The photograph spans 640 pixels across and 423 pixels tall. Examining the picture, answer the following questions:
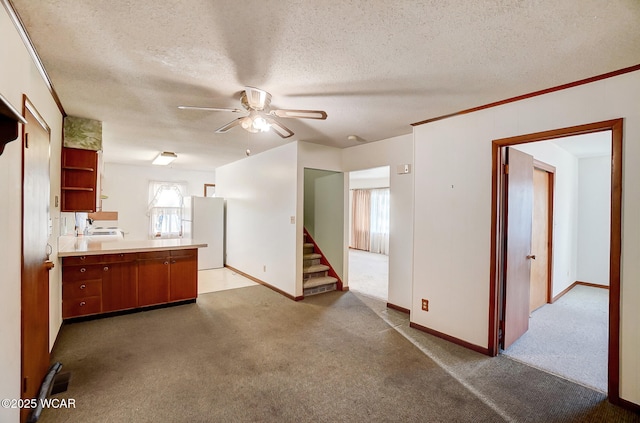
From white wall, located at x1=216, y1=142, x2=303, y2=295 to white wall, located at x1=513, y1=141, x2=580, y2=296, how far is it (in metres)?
3.62

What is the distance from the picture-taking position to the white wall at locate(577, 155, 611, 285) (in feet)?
16.3

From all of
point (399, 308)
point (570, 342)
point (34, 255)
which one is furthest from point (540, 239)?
point (34, 255)

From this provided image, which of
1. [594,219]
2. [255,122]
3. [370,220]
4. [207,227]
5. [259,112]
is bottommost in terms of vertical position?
[207,227]

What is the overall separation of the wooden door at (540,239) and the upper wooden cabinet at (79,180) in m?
5.53

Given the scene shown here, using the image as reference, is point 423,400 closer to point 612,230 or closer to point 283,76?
point 612,230

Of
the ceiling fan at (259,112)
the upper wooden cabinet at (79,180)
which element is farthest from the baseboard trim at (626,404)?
the upper wooden cabinet at (79,180)

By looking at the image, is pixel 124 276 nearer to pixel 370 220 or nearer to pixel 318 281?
pixel 318 281

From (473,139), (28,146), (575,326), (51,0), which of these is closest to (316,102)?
(473,139)

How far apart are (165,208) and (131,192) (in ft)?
2.78

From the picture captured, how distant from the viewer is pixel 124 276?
143 inches

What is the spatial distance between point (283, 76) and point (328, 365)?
2.48m

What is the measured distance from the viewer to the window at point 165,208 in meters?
7.35

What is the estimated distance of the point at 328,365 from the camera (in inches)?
99.3

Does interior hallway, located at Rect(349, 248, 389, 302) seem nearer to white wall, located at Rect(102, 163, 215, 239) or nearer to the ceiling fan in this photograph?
the ceiling fan
